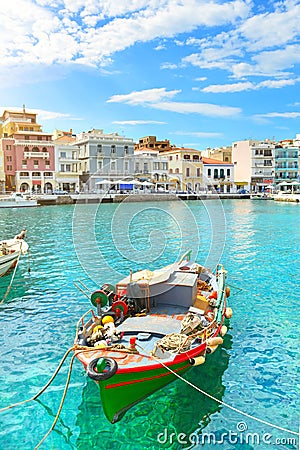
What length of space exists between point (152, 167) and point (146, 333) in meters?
63.3

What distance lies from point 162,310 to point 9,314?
17.1ft

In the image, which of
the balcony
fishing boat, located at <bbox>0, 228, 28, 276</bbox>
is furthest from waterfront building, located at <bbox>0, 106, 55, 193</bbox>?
fishing boat, located at <bbox>0, 228, 28, 276</bbox>

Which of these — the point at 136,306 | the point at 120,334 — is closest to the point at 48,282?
the point at 136,306

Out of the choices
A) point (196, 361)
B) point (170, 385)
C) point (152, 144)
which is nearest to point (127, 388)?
point (196, 361)

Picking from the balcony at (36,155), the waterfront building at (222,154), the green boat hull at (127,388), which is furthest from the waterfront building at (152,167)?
the green boat hull at (127,388)

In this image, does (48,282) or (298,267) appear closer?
(48,282)

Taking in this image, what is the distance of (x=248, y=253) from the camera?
22.0 m

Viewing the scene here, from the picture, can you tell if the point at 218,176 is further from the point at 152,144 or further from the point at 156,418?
the point at 156,418

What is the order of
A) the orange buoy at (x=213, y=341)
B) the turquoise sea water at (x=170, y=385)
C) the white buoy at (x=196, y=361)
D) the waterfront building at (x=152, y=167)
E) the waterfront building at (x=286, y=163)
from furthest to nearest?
the waterfront building at (x=286, y=163) → the waterfront building at (x=152, y=167) → the orange buoy at (x=213, y=341) → the white buoy at (x=196, y=361) → the turquoise sea water at (x=170, y=385)

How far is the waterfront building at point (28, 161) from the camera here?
207 ft

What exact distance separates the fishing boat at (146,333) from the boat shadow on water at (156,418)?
0.37m

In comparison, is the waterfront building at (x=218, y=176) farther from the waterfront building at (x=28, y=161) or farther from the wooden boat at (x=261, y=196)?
the waterfront building at (x=28, y=161)

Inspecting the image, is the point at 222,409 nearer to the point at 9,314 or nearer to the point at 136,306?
the point at 136,306

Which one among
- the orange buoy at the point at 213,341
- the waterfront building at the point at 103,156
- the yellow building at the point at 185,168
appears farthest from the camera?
the yellow building at the point at 185,168
